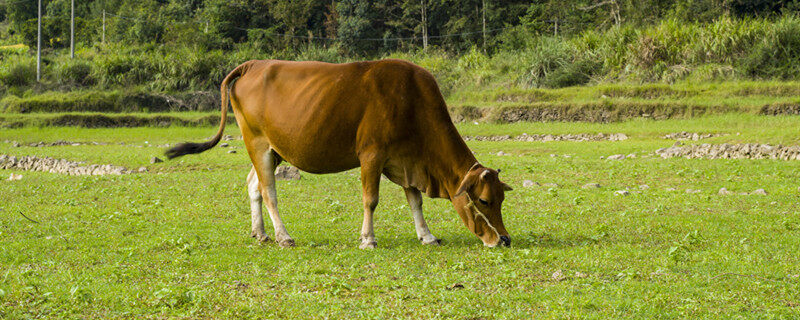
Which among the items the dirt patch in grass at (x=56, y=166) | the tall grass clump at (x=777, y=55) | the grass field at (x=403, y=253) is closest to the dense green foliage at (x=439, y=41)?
the tall grass clump at (x=777, y=55)

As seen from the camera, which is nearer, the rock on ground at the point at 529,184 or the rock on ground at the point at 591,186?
the rock on ground at the point at 591,186

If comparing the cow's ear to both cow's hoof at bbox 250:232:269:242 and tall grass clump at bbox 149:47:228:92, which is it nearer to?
cow's hoof at bbox 250:232:269:242

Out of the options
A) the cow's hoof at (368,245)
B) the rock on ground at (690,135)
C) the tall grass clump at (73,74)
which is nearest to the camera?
the cow's hoof at (368,245)

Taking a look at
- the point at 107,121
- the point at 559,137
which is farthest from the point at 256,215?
the point at 107,121

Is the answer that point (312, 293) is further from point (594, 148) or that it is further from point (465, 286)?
point (594, 148)

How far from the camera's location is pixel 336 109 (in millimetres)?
9320

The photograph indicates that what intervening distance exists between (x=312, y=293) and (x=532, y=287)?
208cm

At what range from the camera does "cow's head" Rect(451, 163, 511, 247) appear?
8758mm

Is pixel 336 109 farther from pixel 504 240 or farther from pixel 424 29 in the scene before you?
pixel 424 29

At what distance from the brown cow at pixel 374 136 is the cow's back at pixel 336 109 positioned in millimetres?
12

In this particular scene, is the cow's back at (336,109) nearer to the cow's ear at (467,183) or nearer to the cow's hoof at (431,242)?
the cow's ear at (467,183)

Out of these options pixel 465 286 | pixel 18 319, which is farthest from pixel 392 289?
pixel 18 319

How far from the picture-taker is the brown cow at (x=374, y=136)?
8.99m

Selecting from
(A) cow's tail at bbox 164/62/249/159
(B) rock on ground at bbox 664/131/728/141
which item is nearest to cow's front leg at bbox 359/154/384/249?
(A) cow's tail at bbox 164/62/249/159
